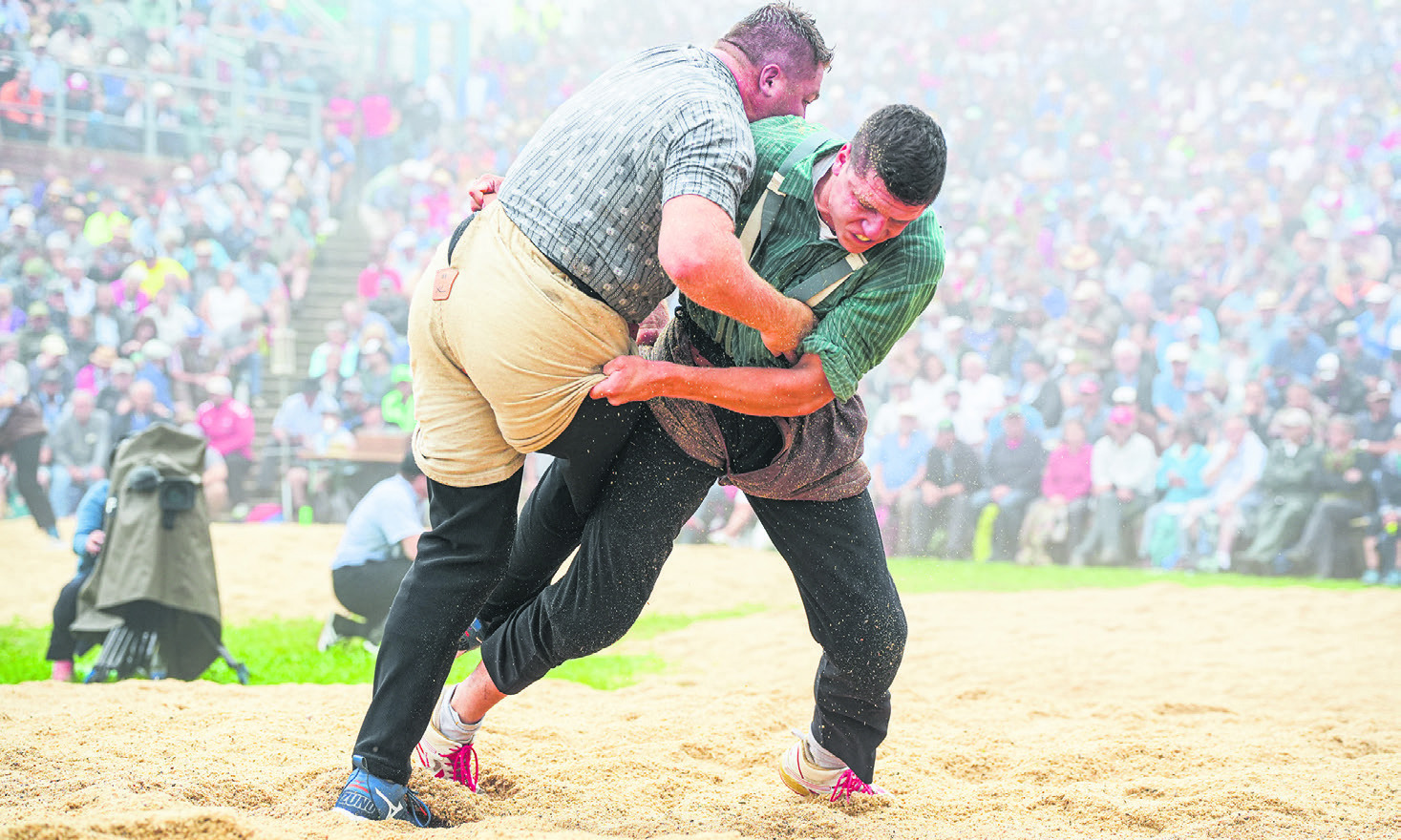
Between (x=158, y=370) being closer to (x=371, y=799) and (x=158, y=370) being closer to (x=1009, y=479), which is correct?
(x=1009, y=479)

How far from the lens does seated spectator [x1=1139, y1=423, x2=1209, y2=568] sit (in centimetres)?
891

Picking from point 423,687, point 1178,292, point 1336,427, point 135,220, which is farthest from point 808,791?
point 135,220

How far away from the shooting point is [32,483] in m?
9.07

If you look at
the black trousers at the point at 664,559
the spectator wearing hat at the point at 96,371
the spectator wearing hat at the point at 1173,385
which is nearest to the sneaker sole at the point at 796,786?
the black trousers at the point at 664,559

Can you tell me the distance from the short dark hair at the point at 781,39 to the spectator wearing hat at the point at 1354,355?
8638 mm

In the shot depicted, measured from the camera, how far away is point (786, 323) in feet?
7.09

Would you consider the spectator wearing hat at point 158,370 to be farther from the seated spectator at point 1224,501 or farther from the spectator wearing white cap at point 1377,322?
the spectator wearing white cap at point 1377,322

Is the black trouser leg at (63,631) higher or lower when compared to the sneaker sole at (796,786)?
lower

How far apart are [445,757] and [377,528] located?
2.76 m

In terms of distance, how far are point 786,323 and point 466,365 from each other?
68cm

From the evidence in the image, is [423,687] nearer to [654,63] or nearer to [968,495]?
[654,63]

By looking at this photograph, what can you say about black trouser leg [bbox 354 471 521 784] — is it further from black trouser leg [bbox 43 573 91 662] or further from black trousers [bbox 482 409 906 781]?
black trouser leg [bbox 43 573 91 662]

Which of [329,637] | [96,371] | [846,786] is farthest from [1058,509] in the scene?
[96,371]

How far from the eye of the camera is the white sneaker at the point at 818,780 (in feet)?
8.90
